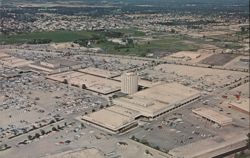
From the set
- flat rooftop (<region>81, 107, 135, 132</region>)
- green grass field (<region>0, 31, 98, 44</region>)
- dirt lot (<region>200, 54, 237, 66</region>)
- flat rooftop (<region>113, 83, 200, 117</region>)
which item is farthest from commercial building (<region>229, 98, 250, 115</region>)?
→ green grass field (<region>0, 31, 98, 44</region>)

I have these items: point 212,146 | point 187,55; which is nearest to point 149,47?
point 187,55

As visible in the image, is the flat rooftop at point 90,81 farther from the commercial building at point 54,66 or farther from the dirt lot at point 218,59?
the dirt lot at point 218,59

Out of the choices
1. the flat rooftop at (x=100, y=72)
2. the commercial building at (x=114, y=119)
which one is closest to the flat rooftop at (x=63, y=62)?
the flat rooftop at (x=100, y=72)

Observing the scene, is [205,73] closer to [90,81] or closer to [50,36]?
[90,81]

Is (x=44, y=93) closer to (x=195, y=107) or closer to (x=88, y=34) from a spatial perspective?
(x=195, y=107)

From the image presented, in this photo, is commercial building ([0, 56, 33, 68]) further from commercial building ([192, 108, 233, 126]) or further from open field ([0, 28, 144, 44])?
commercial building ([192, 108, 233, 126])
